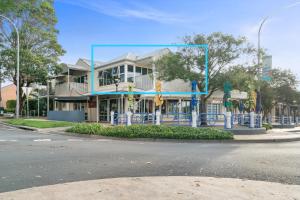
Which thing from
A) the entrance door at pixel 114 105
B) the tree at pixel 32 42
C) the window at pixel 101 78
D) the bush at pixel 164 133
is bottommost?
the bush at pixel 164 133

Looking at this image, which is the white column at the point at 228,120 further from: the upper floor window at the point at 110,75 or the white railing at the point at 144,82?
the upper floor window at the point at 110,75

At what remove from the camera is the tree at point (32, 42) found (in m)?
32.7

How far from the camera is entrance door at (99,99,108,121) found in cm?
2998

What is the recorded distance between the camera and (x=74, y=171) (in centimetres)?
717

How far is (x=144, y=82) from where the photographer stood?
27.4m

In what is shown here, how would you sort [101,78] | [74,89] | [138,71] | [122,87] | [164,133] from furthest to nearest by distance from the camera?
[74,89], [101,78], [138,71], [122,87], [164,133]

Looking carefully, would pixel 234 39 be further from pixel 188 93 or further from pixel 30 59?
pixel 30 59

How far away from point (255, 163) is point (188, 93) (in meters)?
18.7

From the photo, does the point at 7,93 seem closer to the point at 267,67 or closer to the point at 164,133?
the point at 267,67

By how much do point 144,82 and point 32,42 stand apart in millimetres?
15391

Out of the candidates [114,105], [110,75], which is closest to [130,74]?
[110,75]

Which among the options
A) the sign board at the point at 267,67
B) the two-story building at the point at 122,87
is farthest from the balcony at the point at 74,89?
the sign board at the point at 267,67

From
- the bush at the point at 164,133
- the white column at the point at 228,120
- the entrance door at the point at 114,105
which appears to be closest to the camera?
the bush at the point at 164,133

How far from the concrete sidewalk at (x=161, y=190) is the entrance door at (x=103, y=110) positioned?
78.7 ft
